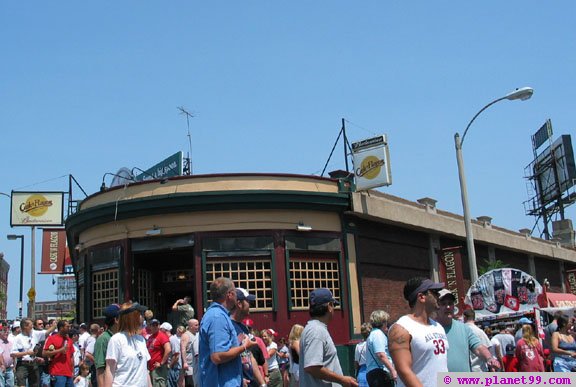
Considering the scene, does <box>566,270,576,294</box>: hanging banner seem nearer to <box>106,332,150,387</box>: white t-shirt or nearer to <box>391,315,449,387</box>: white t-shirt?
<box>106,332,150,387</box>: white t-shirt

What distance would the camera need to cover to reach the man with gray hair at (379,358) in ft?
24.2

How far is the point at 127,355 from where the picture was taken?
7.01 metres

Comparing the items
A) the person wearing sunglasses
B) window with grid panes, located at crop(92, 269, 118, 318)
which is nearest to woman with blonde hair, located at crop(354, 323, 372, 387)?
the person wearing sunglasses

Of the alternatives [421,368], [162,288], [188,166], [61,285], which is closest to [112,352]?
[421,368]

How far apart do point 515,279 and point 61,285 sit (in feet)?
432

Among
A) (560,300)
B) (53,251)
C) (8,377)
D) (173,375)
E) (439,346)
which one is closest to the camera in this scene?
(439,346)

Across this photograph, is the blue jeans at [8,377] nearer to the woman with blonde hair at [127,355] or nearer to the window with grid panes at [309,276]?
the window with grid panes at [309,276]

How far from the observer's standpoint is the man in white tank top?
16.3 feet

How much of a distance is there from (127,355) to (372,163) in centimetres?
1510

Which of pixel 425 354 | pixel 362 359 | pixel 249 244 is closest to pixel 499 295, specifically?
pixel 249 244

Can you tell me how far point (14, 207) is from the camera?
→ 30.6 metres

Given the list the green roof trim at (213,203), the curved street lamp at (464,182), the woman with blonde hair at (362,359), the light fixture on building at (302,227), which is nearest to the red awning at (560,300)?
the curved street lamp at (464,182)

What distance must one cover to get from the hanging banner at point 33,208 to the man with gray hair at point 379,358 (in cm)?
2503

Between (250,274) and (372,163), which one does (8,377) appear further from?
(372,163)
